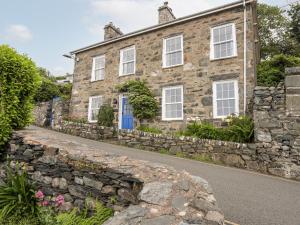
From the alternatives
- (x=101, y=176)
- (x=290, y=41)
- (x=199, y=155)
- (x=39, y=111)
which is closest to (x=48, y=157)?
(x=101, y=176)

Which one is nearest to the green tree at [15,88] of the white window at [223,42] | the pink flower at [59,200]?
the pink flower at [59,200]

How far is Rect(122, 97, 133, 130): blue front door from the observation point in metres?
15.6

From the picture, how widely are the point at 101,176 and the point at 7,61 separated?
14.3 feet

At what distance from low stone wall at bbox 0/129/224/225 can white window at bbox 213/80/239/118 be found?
30.2ft

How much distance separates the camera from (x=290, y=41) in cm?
2373

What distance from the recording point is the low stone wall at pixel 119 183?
2.85 meters

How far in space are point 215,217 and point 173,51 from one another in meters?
13.1

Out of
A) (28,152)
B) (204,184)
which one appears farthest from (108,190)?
(28,152)

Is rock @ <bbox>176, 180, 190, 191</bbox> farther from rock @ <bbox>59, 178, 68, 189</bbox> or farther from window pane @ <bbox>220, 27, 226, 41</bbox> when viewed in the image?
window pane @ <bbox>220, 27, 226, 41</bbox>

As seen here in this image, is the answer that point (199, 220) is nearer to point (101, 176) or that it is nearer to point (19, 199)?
point (101, 176)

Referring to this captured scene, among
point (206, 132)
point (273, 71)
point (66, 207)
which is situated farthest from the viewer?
point (273, 71)

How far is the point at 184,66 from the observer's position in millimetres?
14180

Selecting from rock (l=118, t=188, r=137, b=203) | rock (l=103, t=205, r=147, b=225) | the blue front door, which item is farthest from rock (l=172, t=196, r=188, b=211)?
the blue front door

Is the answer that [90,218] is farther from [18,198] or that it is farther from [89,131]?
[89,131]
